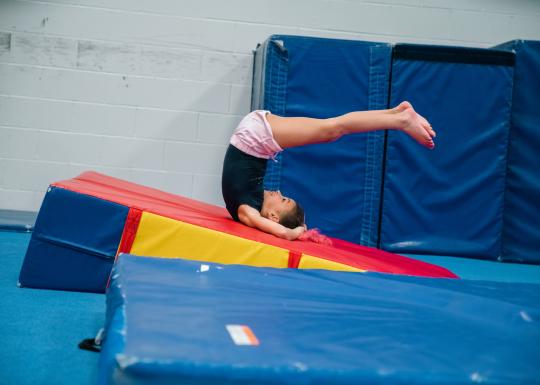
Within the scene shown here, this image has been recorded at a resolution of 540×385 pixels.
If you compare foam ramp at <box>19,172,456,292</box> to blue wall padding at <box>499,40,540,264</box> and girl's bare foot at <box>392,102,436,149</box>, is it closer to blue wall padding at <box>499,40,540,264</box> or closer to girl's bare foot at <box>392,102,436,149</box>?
girl's bare foot at <box>392,102,436,149</box>

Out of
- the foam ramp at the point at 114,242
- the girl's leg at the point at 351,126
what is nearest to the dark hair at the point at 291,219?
the girl's leg at the point at 351,126

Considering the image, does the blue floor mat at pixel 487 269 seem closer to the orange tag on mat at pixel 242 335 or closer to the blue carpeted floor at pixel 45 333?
the blue carpeted floor at pixel 45 333

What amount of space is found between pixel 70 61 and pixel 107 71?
30cm

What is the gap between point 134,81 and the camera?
5016mm

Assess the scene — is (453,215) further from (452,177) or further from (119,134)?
(119,134)

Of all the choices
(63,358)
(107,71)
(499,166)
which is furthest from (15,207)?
(499,166)

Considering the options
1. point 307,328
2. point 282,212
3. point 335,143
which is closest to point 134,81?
point 335,143

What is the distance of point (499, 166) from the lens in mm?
4656

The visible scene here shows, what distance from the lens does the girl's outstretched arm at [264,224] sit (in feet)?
10.7

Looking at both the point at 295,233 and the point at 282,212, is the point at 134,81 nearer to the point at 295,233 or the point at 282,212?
the point at 282,212

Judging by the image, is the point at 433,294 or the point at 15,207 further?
the point at 15,207

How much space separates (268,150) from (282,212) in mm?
383

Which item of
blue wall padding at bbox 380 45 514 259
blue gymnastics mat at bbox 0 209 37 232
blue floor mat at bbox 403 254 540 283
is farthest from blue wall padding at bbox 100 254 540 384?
blue gymnastics mat at bbox 0 209 37 232

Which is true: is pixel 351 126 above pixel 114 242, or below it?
above
